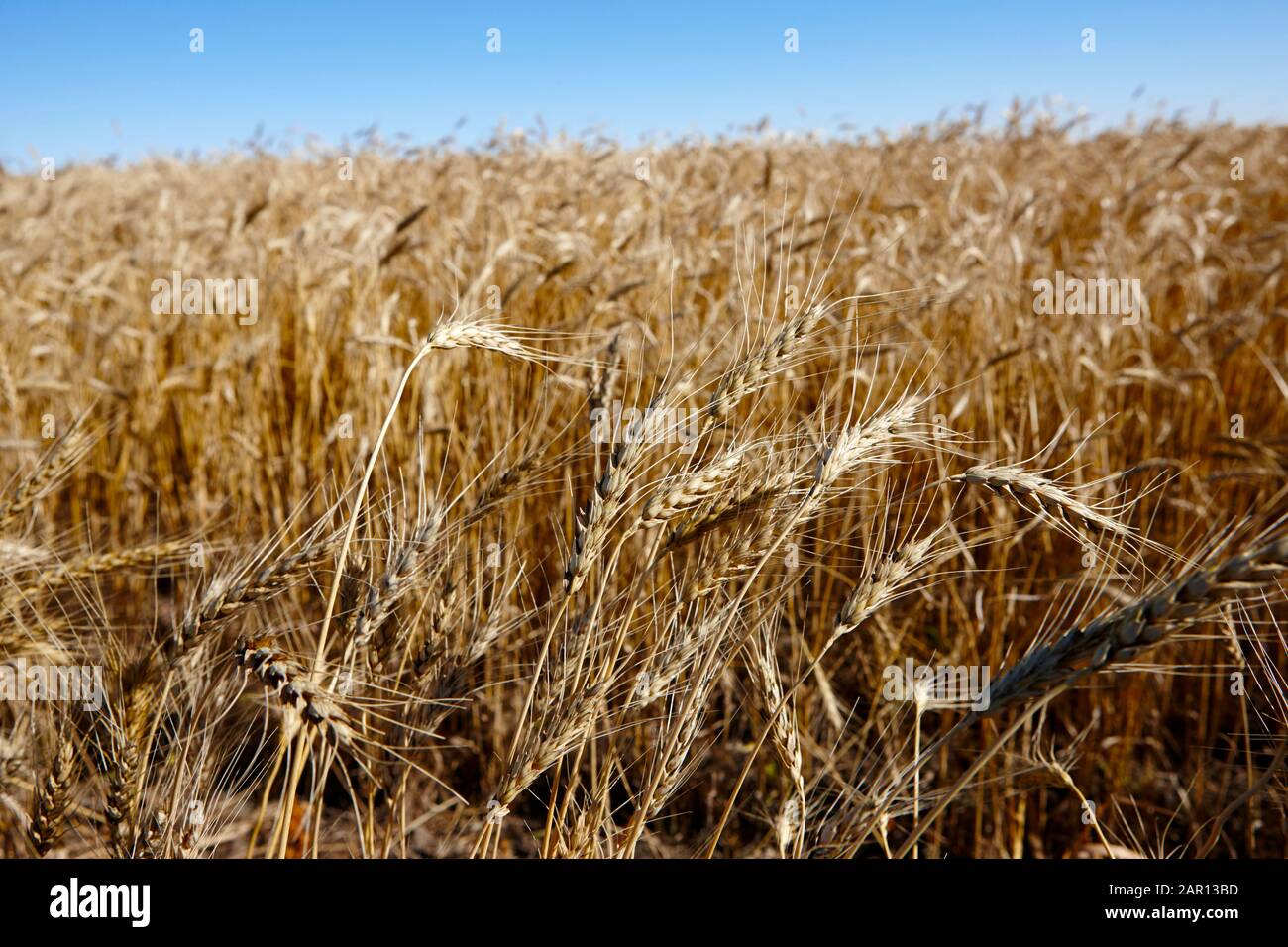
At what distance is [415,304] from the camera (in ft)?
11.9

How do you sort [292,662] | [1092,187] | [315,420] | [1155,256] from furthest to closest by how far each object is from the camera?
[1092,187] → [1155,256] → [315,420] → [292,662]

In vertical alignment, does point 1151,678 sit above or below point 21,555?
below

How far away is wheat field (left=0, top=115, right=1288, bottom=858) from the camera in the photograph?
1.00m

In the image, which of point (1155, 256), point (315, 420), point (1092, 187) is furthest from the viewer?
point (1092, 187)

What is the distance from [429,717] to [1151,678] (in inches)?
76.6

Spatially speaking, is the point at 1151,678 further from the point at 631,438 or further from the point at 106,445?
the point at 106,445

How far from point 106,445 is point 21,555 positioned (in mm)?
2066

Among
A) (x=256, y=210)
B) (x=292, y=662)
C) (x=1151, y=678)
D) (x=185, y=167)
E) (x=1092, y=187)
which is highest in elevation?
(x=185, y=167)

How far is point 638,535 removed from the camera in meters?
2.16

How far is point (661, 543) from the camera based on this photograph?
1102mm

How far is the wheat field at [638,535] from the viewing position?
1.00 meters
